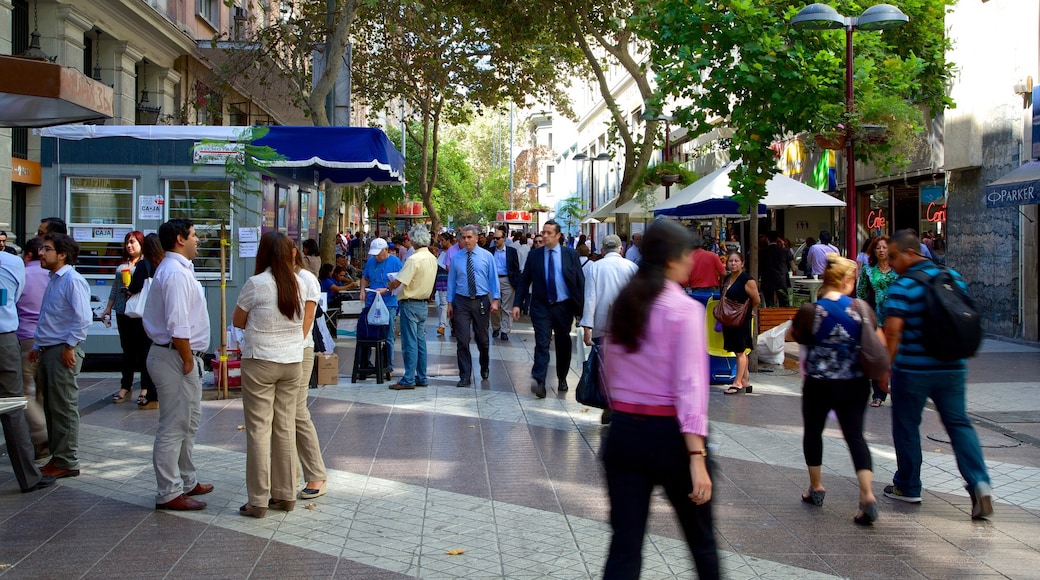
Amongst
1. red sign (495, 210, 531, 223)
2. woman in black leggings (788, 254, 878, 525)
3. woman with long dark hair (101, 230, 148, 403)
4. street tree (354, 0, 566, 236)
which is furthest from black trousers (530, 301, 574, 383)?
red sign (495, 210, 531, 223)

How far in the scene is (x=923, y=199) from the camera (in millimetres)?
19734

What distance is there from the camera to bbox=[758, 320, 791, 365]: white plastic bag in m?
13.6

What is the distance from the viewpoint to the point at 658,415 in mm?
3752

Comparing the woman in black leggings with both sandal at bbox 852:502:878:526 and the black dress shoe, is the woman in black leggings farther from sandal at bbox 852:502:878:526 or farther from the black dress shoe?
the black dress shoe

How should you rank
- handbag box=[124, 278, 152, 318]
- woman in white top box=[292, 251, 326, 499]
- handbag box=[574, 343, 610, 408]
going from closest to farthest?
woman in white top box=[292, 251, 326, 499] → handbag box=[574, 343, 610, 408] → handbag box=[124, 278, 152, 318]

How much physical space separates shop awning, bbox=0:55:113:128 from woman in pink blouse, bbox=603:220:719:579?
4748 mm

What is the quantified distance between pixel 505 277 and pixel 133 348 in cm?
922

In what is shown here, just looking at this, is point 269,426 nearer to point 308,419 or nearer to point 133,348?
point 308,419

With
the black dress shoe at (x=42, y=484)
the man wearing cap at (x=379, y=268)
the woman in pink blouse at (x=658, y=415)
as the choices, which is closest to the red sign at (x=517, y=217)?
the man wearing cap at (x=379, y=268)

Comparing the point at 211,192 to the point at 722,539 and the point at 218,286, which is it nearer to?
the point at 218,286

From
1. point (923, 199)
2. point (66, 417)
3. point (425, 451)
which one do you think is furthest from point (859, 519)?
point (923, 199)

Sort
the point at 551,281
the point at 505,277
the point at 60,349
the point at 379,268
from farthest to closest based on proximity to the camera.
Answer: the point at 505,277
the point at 379,268
the point at 551,281
the point at 60,349

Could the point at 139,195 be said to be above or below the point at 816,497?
above

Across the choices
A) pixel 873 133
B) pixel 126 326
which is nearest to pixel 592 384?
pixel 126 326
